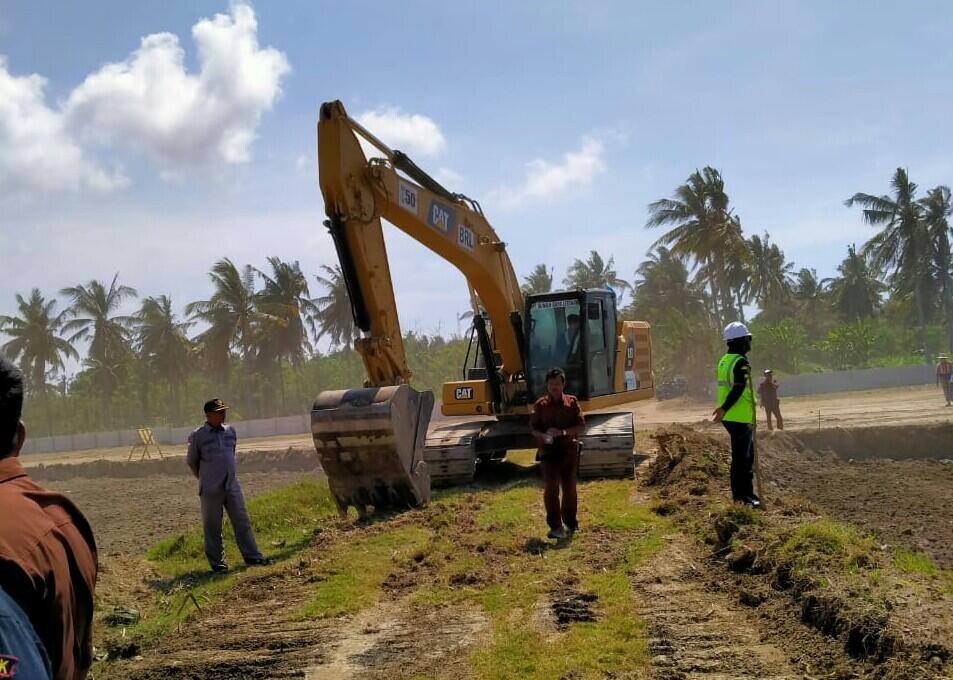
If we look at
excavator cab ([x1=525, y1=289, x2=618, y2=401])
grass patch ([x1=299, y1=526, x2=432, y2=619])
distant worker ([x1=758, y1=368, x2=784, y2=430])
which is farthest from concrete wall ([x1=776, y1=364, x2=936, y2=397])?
grass patch ([x1=299, y1=526, x2=432, y2=619])

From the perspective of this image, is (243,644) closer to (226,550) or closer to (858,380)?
(226,550)

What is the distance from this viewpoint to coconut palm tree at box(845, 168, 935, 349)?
4362 centimetres

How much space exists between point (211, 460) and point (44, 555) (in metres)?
6.85

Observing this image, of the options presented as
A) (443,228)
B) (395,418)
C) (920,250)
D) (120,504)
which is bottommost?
(120,504)

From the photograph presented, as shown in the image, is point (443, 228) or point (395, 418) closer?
point (395, 418)

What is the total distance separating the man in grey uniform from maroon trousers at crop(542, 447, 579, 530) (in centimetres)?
281

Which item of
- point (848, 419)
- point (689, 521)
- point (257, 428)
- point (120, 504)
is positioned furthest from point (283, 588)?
point (257, 428)

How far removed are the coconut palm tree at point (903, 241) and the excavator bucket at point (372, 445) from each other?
133ft

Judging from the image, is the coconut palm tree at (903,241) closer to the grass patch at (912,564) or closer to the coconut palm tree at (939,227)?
the coconut palm tree at (939,227)

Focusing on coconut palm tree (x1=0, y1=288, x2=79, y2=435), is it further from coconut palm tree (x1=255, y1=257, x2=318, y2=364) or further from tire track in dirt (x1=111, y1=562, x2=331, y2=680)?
tire track in dirt (x1=111, y1=562, x2=331, y2=680)

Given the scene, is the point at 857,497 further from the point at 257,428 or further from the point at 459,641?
the point at 257,428

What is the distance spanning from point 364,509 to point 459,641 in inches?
198

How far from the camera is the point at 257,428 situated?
140 feet

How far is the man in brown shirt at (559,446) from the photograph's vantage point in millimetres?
8125
